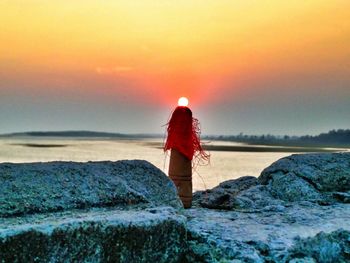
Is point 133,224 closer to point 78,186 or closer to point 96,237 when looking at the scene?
point 96,237

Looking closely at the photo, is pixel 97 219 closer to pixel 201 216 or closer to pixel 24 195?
pixel 24 195

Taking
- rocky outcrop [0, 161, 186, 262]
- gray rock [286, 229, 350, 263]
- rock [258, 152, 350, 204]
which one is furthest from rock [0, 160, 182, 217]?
rock [258, 152, 350, 204]

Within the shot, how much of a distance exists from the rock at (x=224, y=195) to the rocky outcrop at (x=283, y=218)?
0.01 m

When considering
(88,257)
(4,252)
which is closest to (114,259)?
(88,257)

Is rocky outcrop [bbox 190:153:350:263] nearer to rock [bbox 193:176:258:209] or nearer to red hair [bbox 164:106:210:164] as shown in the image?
rock [bbox 193:176:258:209]

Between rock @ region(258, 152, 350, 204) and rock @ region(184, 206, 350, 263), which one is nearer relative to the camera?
rock @ region(184, 206, 350, 263)

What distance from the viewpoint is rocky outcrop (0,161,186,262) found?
296 centimetres

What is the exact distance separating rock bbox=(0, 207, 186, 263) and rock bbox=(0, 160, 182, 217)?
14 centimetres

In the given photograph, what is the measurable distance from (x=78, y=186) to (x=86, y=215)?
46 centimetres

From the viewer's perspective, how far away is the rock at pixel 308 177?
17.6 ft

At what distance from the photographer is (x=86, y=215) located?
337 centimetres

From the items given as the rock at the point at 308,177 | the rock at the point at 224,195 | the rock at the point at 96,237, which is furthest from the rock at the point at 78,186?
the rock at the point at 308,177

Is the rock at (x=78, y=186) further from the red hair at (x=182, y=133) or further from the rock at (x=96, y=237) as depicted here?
the red hair at (x=182, y=133)

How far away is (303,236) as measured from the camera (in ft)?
11.5
